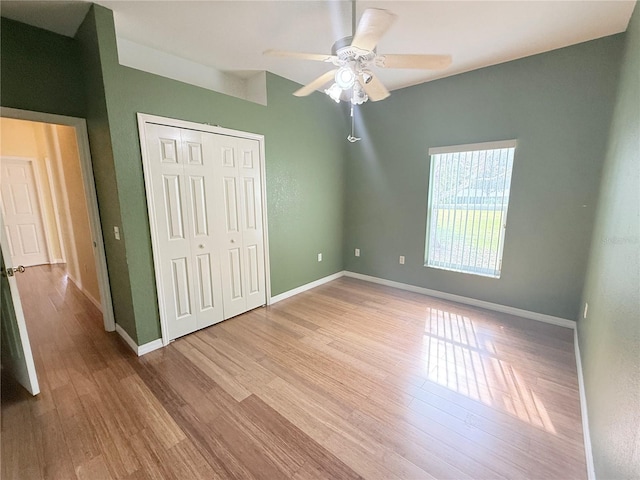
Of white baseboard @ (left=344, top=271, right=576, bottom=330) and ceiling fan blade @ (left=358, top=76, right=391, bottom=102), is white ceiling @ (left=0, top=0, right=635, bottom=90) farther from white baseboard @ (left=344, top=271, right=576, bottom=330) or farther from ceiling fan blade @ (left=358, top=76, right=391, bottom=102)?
white baseboard @ (left=344, top=271, right=576, bottom=330)

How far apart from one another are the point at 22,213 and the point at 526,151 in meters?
8.61

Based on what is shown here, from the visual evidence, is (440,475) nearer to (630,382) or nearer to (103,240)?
(630,382)

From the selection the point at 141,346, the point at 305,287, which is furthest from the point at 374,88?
the point at 141,346

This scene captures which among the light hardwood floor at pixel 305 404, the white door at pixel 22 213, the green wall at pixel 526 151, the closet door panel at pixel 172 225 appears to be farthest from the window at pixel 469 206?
the white door at pixel 22 213

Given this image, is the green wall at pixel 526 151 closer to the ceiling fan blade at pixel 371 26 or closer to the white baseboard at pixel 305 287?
the white baseboard at pixel 305 287

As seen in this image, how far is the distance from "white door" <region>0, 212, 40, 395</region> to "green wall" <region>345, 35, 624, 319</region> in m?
3.90

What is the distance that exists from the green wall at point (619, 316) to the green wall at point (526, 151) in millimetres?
552

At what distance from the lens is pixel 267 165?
3229mm

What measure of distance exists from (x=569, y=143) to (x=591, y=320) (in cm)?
177

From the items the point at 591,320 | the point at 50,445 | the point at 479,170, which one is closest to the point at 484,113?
the point at 479,170

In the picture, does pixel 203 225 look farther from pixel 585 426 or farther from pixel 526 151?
pixel 526 151

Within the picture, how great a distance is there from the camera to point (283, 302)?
11.7 ft

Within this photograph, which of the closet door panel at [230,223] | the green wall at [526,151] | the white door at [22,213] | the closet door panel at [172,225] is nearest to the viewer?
the closet door panel at [172,225]

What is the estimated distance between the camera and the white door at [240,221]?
2828 mm
